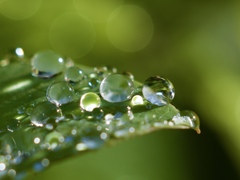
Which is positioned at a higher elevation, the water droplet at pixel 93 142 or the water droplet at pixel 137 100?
the water droplet at pixel 93 142

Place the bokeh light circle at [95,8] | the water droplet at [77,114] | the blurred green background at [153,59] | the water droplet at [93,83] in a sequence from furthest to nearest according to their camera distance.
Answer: the bokeh light circle at [95,8] < the blurred green background at [153,59] < the water droplet at [93,83] < the water droplet at [77,114]

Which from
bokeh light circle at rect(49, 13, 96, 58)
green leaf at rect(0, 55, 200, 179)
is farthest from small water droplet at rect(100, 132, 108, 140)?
bokeh light circle at rect(49, 13, 96, 58)

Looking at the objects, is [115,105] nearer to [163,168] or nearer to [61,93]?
[61,93]

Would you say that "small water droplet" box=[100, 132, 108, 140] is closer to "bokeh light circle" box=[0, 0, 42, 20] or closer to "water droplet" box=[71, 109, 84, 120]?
"water droplet" box=[71, 109, 84, 120]

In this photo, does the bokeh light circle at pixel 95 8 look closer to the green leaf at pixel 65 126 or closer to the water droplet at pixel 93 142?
the green leaf at pixel 65 126

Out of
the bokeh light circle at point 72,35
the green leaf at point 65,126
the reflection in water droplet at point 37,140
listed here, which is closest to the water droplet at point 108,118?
the green leaf at point 65,126

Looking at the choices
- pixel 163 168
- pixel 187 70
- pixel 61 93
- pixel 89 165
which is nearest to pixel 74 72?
pixel 61 93

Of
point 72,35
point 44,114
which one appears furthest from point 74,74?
point 72,35
